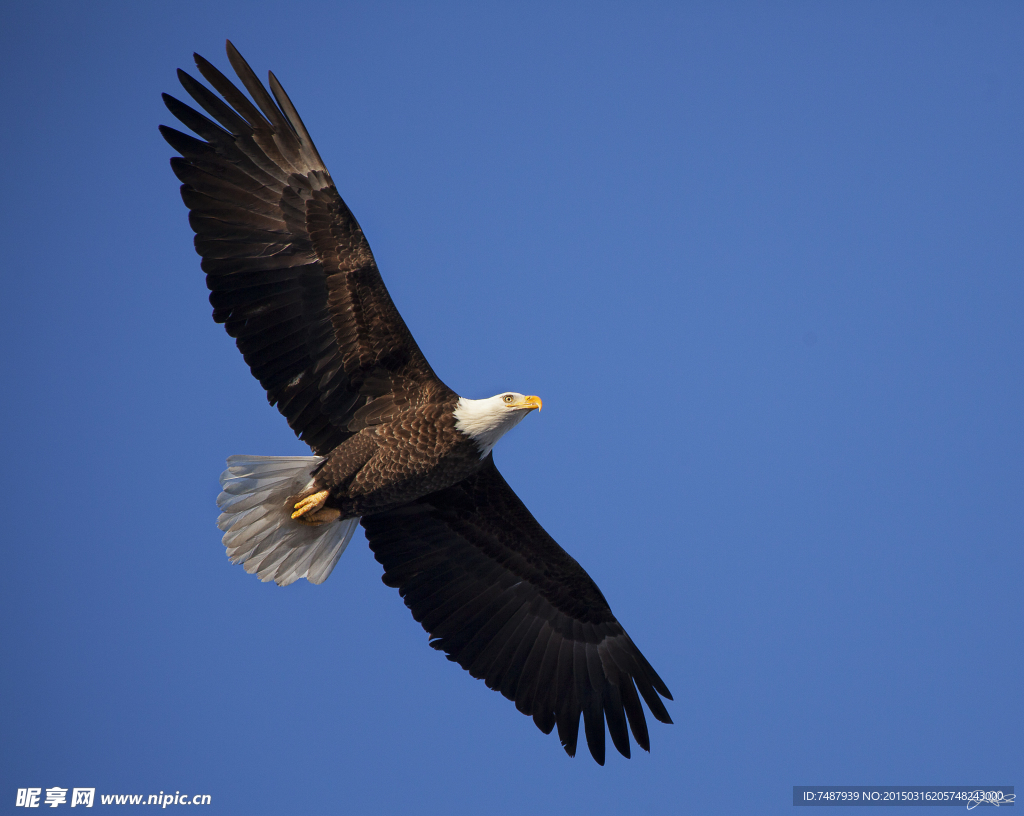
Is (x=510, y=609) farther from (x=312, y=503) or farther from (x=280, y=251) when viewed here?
(x=280, y=251)

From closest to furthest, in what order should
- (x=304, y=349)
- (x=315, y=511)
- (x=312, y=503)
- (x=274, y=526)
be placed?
(x=304, y=349)
(x=312, y=503)
(x=315, y=511)
(x=274, y=526)

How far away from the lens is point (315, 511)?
24.8 ft

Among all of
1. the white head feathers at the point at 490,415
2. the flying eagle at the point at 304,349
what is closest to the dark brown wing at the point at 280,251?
the flying eagle at the point at 304,349

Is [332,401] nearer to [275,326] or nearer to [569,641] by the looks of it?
[275,326]

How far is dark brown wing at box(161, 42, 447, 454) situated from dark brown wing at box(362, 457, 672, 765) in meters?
1.29

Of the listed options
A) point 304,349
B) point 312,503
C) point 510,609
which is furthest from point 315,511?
point 510,609

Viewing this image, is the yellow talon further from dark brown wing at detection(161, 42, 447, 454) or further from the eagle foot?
dark brown wing at detection(161, 42, 447, 454)

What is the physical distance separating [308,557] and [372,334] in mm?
1970

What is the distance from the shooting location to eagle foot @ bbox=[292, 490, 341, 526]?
7.42 meters

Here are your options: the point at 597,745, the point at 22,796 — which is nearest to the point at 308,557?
the point at 597,745

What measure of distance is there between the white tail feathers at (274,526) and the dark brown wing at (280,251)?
642 millimetres

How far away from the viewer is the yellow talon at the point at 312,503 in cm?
741

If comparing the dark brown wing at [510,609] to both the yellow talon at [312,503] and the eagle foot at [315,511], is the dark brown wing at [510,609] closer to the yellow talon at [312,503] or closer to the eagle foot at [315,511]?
the eagle foot at [315,511]

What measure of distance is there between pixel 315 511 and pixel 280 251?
1.93m
